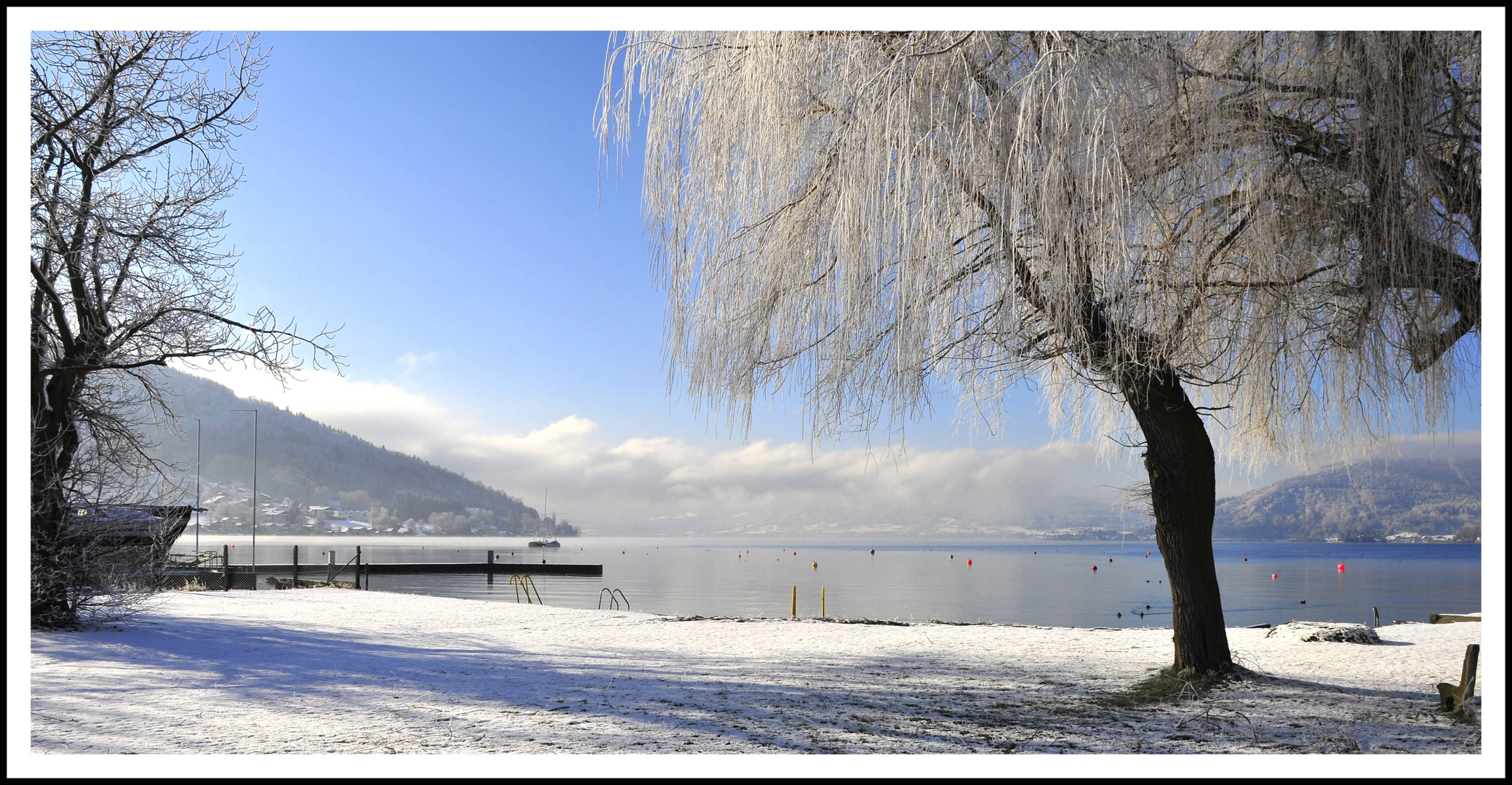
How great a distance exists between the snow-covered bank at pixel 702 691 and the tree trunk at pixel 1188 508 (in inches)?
18.8

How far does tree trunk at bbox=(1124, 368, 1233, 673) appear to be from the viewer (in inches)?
285

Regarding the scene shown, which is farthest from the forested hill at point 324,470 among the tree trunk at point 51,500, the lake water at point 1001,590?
the tree trunk at point 51,500

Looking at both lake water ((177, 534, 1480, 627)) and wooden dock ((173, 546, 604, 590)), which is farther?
lake water ((177, 534, 1480, 627))

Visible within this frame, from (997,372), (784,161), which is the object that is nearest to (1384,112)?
(997,372)

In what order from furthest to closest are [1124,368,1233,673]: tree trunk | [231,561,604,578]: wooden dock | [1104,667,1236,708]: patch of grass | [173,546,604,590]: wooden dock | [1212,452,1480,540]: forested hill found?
[1212,452,1480,540]: forested hill, [231,561,604,578]: wooden dock, [173,546,604,590]: wooden dock, [1124,368,1233,673]: tree trunk, [1104,667,1236,708]: patch of grass

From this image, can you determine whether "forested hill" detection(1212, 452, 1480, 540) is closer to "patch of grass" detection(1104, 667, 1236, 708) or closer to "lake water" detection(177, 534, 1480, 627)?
"lake water" detection(177, 534, 1480, 627)

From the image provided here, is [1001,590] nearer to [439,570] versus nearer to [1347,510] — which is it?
[439,570]

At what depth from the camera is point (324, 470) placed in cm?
11512

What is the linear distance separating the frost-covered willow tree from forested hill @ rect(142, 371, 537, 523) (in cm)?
6078

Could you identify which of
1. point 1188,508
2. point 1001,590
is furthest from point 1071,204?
point 1001,590

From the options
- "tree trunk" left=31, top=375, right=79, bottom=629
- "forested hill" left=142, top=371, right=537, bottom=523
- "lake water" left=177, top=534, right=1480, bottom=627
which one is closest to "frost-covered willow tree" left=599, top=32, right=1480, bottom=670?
"tree trunk" left=31, top=375, right=79, bottom=629

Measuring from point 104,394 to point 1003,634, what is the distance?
35.2ft

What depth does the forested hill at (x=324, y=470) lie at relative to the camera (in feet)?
263
